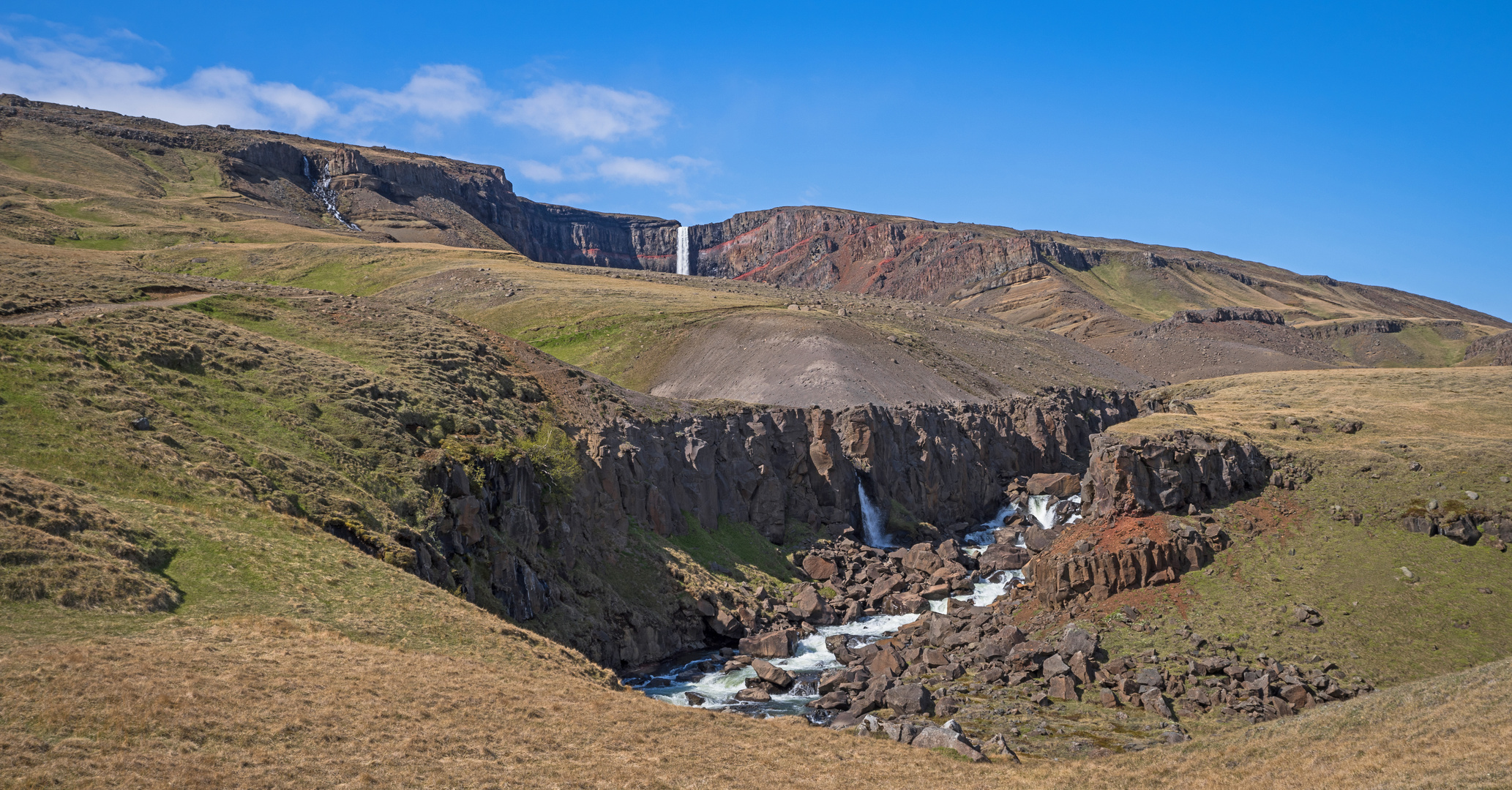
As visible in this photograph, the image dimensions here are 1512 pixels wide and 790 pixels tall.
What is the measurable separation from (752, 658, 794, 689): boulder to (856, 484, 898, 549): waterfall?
96.5 ft

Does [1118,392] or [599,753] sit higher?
[1118,392]

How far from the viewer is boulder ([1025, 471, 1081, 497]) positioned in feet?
261

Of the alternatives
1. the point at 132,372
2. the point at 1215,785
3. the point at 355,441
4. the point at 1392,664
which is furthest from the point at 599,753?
the point at 1392,664

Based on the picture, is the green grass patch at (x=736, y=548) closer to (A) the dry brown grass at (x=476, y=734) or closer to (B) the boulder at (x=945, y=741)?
(B) the boulder at (x=945, y=741)

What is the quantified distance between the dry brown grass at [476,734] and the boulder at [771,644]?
757 inches

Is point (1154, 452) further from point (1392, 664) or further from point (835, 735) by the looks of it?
point (835, 735)

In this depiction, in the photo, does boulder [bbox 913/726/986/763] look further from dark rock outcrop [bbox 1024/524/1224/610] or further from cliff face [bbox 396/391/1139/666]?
cliff face [bbox 396/391/1139/666]

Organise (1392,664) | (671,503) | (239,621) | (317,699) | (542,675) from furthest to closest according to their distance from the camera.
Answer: (671,503) → (1392,664) → (542,675) → (239,621) → (317,699)

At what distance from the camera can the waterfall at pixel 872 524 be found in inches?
2840

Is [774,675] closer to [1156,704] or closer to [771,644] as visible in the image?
[771,644]

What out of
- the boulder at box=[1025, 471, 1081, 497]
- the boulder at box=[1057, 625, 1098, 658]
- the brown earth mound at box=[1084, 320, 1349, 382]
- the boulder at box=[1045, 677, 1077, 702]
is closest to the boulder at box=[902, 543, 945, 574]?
the boulder at box=[1057, 625, 1098, 658]

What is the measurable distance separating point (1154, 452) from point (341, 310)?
53.5m

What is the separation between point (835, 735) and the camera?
27.2 metres

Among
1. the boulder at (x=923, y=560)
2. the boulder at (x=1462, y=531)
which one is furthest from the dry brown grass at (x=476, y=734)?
the boulder at (x=923, y=560)
